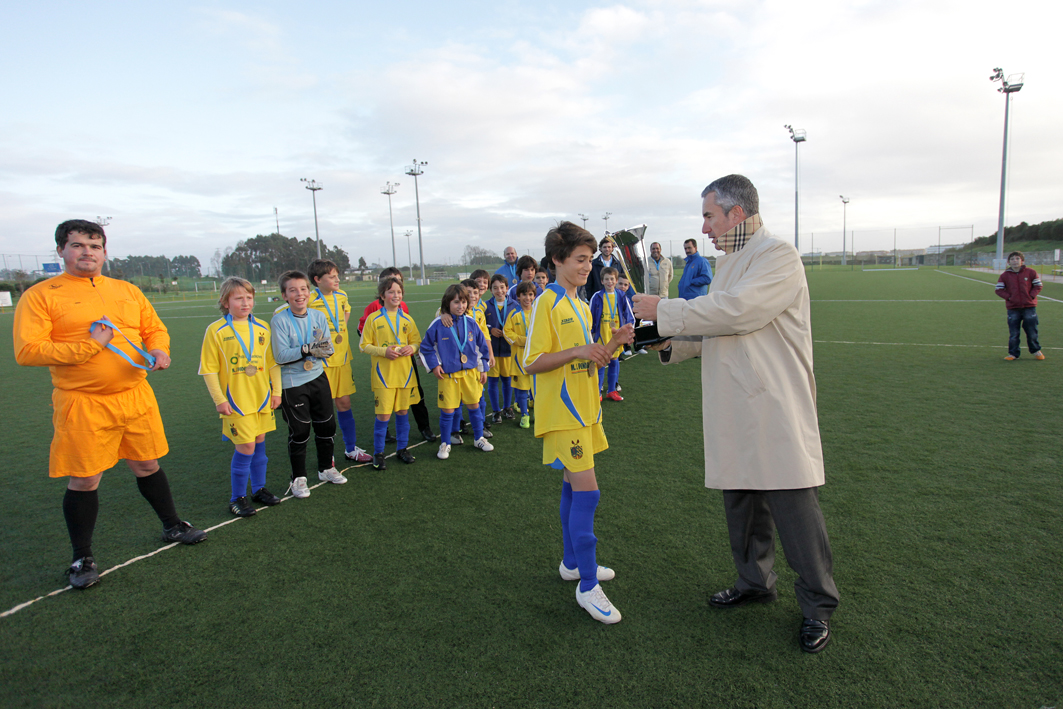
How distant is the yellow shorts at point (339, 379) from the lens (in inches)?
200

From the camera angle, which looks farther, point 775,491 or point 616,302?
point 616,302

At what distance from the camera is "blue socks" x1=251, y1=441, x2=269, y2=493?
14.2 feet

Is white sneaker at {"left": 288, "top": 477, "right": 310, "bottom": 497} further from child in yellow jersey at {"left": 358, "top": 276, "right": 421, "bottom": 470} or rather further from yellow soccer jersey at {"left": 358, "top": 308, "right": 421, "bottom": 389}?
yellow soccer jersey at {"left": 358, "top": 308, "right": 421, "bottom": 389}

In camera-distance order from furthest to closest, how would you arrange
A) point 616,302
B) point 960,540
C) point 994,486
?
point 616,302 < point 994,486 < point 960,540

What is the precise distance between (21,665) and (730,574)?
356 centimetres

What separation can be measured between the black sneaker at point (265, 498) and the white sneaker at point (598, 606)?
2.71 metres

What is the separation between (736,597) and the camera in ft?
9.27

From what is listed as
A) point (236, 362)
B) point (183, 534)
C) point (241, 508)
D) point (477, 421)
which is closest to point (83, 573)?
point (183, 534)

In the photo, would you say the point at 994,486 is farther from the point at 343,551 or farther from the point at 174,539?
the point at 174,539

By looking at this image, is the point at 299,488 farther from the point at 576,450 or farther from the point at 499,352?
the point at 499,352

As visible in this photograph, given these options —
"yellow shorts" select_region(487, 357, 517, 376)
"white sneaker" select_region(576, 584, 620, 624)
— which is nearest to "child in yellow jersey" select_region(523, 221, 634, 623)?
"white sneaker" select_region(576, 584, 620, 624)

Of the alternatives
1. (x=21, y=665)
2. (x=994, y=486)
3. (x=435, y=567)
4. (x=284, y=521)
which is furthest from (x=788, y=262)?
(x=21, y=665)

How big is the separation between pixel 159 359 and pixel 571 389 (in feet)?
8.45

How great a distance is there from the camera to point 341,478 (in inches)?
186
